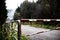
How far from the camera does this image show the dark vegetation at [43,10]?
79.5ft

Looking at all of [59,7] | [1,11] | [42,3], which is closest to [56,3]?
[59,7]

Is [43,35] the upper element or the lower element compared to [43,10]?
lower

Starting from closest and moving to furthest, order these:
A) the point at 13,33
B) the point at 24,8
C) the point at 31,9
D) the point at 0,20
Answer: the point at 13,33 < the point at 0,20 < the point at 31,9 < the point at 24,8

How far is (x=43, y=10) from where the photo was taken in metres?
26.0

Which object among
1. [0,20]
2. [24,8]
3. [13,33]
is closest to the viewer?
[13,33]

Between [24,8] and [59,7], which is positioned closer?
[59,7]

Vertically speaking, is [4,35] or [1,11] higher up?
[1,11]

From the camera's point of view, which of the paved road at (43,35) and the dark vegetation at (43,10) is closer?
the paved road at (43,35)

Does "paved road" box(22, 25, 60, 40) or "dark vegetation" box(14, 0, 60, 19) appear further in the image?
"dark vegetation" box(14, 0, 60, 19)

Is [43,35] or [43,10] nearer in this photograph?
[43,35]

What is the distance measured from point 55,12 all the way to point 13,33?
16756mm

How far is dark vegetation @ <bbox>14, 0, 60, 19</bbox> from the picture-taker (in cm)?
2422

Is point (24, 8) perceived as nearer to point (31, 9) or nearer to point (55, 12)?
point (31, 9)

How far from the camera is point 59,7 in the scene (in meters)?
23.9
